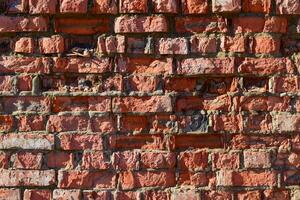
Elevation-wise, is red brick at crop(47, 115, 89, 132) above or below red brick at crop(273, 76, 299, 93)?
below

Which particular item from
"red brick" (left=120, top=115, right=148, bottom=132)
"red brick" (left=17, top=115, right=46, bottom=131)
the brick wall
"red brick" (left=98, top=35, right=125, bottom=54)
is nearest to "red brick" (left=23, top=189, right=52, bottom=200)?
the brick wall

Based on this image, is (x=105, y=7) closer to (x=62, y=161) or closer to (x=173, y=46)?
(x=173, y=46)

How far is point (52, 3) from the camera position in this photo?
7.04 feet

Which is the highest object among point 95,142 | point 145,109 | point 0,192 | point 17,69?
point 17,69

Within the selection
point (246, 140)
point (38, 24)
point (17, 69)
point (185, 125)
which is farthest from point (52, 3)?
point (246, 140)

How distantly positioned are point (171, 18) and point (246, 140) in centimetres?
60

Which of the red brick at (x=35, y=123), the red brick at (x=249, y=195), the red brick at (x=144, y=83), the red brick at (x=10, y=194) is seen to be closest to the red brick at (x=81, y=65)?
the red brick at (x=144, y=83)

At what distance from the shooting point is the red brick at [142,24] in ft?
7.02

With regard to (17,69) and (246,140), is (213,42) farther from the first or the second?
(17,69)

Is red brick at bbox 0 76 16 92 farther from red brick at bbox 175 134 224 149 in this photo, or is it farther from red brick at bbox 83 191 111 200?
red brick at bbox 175 134 224 149

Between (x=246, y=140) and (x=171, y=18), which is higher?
A: (x=171, y=18)

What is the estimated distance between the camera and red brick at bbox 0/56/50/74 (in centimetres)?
216

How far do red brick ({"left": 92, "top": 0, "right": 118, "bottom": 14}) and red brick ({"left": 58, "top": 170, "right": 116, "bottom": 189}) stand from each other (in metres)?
0.67

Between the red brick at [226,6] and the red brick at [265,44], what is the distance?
5.9 inches
